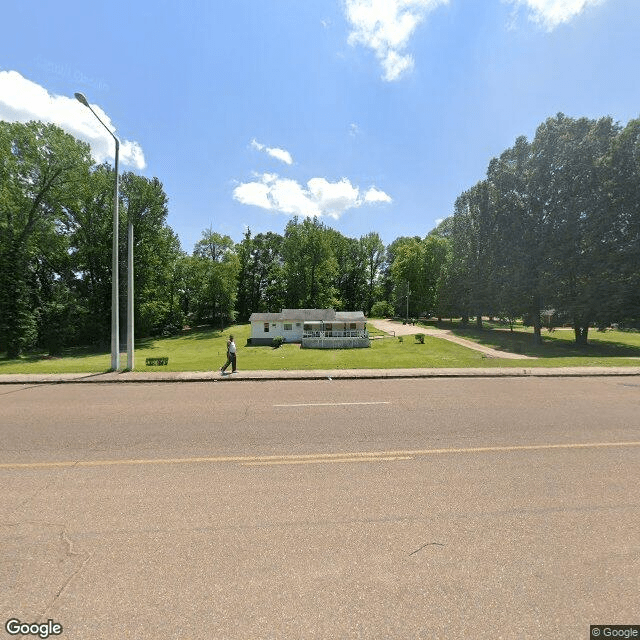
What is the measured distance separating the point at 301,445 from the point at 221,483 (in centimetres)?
179

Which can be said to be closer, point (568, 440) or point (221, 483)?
point (221, 483)

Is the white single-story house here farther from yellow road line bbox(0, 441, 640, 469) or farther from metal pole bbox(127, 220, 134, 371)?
yellow road line bbox(0, 441, 640, 469)

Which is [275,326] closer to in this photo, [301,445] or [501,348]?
[501,348]

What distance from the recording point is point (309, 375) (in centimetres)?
1334

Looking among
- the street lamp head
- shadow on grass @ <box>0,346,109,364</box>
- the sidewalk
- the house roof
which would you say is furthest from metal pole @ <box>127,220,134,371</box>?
the house roof

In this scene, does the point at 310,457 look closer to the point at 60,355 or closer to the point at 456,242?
the point at 60,355

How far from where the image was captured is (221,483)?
467 centimetres

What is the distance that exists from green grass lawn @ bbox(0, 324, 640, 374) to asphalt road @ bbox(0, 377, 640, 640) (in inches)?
346

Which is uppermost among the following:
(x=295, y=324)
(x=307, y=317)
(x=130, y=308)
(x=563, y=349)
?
(x=130, y=308)

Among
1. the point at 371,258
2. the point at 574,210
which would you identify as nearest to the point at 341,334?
the point at 574,210

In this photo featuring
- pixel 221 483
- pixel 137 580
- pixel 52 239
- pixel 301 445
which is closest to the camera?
pixel 137 580

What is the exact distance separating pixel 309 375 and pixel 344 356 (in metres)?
10.7

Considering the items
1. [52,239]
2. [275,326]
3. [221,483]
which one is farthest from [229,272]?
[221,483]

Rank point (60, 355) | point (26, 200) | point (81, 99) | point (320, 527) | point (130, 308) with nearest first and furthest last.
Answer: point (320, 527) → point (81, 99) → point (130, 308) → point (26, 200) → point (60, 355)
